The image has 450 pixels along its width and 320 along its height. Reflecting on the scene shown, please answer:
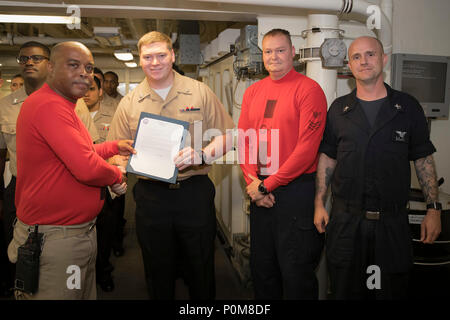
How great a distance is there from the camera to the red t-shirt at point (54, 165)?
1.67m

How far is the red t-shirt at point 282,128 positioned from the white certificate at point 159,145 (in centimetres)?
52

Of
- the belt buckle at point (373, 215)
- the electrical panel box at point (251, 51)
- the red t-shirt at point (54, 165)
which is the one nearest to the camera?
the red t-shirt at point (54, 165)

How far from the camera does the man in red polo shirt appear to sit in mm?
1684

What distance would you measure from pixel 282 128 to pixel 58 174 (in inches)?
54.2

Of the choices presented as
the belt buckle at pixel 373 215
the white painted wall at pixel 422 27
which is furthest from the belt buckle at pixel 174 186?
the white painted wall at pixel 422 27

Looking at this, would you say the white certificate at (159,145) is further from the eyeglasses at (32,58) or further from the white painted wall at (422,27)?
the white painted wall at (422,27)

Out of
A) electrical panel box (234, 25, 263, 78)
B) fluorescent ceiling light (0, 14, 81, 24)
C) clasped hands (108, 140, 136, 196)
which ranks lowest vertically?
clasped hands (108, 140, 136, 196)

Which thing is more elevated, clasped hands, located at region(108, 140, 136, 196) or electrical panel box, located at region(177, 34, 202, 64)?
electrical panel box, located at region(177, 34, 202, 64)

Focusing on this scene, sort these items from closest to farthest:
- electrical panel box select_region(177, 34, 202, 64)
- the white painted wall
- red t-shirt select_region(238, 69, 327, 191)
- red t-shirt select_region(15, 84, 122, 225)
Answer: red t-shirt select_region(15, 84, 122, 225), red t-shirt select_region(238, 69, 327, 191), the white painted wall, electrical panel box select_region(177, 34, 202, 64)

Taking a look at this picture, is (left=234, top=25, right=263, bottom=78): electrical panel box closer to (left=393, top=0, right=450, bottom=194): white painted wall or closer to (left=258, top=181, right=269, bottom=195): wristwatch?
(left=258, top=181, right=269, bottom=195): wristwatch

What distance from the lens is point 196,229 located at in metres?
2.26

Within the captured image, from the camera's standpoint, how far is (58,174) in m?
1.78

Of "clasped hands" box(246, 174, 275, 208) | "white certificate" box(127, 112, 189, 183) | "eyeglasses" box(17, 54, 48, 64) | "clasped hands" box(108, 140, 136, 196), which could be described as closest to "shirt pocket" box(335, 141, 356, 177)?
"clasped hands" box(246, 174, 275, 208)

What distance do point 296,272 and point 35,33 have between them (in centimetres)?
649
